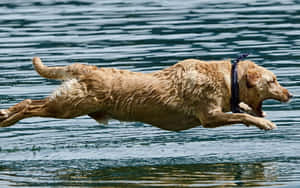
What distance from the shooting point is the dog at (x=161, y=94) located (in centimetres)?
1206

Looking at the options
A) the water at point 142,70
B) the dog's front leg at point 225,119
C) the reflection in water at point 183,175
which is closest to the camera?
the reflection in water at point 183,175

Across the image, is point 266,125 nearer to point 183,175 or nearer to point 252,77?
point 252,77

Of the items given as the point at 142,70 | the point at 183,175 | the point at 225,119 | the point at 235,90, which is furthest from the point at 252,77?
A: the point at 142,70

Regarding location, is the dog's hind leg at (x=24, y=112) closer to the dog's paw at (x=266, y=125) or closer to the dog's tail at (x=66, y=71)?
the dog's tail at (x=66, y=71)

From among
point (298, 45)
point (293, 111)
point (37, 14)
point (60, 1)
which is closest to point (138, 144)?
point (293, 111)

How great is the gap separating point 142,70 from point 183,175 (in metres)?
6.30

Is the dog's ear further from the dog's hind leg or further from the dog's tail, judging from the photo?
the dog's hind leg

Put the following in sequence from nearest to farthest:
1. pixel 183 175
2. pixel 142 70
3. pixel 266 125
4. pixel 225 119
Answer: pixel 183 175
pixel 266 125
pixel 225 119
pixel 142 70

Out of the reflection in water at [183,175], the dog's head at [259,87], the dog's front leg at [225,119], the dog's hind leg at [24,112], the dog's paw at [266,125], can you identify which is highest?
the dog's head at [259,87]

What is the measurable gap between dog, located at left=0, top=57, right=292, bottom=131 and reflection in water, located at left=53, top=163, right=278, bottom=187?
64cm

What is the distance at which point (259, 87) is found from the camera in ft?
40.0

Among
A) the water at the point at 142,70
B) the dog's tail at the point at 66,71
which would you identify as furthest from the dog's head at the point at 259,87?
the dog's tail at the point at 66,71

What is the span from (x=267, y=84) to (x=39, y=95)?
5.14 meters

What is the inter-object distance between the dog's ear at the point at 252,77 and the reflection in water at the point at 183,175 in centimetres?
109
